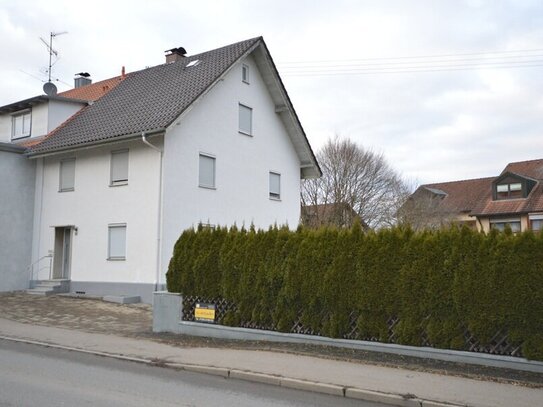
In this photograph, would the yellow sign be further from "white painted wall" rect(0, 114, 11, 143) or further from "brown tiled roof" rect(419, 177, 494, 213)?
"brown tiled roof" rect(419, 177, 494, 213)

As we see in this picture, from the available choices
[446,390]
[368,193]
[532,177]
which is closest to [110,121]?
[446,390]

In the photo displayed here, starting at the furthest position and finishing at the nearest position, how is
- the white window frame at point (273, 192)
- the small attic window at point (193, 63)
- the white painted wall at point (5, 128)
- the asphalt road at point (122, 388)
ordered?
the white painted wall at point (5, 128)
the white window frame at point (273, 192)
the small attic window at point (193, 63)
the asphalt road at point (122, 388)

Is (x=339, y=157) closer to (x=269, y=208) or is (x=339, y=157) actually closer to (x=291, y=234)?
(x=269, y=208)

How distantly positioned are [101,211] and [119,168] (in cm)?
176

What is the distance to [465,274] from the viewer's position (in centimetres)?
948

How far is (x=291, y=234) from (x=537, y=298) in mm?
4864

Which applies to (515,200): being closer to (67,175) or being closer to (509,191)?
(509,191)

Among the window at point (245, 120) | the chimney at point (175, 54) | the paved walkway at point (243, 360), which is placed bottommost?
the paved walkway at point (243, 360)

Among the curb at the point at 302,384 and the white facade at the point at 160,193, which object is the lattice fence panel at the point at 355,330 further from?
the white facade at the point at 160,193

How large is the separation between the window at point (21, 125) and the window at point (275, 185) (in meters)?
11.1

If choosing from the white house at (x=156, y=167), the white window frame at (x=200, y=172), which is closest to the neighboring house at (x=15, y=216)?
the white house at (x=156, y=167)

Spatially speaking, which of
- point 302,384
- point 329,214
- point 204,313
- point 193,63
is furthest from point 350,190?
point 302,384

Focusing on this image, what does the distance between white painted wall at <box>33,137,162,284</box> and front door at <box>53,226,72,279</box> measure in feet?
0.92

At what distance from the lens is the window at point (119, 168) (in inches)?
808
